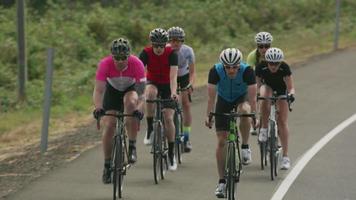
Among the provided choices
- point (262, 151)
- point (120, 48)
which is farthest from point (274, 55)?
point (120, 48)

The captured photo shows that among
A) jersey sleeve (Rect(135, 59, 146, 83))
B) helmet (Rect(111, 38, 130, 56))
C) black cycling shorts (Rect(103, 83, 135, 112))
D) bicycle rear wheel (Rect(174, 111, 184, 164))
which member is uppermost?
helmet (Rect(111, 38, 130, 56))

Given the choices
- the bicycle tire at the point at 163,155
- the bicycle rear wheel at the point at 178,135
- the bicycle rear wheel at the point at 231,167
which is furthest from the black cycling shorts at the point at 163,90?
the bicycle rear wheel at the point at 231,167

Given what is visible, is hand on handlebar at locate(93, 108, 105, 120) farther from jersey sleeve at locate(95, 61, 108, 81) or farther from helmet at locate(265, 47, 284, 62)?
helmet at locate(265, 47, 284, 62)

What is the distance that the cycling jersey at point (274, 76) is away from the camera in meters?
11.9

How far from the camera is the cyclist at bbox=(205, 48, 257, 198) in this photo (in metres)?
9.78

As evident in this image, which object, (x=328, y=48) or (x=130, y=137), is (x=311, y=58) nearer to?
(x=328, y=48)

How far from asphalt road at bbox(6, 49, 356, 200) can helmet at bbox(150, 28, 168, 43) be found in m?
2.00

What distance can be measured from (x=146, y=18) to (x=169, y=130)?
27391 mm

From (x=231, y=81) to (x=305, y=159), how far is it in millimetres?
3269

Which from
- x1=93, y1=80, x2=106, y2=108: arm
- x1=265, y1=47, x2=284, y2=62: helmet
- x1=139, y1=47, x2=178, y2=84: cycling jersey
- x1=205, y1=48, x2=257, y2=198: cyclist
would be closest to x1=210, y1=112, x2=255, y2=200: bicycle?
x1=205, y1=48, x2=257, y2=198: cyclist

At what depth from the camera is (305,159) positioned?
13.1 m

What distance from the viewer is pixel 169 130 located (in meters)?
12.1

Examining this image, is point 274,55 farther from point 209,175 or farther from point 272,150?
point 209,175

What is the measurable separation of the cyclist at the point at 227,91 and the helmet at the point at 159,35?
1.26 meters
